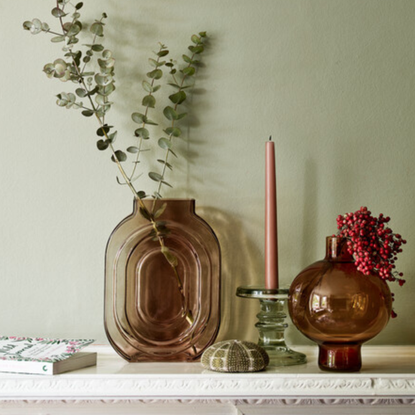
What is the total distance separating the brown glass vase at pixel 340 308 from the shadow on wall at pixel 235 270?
16 centimetres

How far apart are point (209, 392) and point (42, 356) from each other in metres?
0.24

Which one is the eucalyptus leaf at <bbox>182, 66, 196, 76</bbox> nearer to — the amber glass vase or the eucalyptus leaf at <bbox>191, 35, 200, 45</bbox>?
the eucalyptus leaf at <bbox>191, 35, 200, 45</bbox>

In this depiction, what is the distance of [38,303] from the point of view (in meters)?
1.00

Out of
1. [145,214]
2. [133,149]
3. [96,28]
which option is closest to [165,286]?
[145,214]

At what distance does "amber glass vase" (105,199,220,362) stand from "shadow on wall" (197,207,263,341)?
1.8 inches

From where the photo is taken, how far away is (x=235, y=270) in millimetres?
999

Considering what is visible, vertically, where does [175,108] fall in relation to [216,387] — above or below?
above

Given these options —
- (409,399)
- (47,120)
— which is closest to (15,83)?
(47,120)

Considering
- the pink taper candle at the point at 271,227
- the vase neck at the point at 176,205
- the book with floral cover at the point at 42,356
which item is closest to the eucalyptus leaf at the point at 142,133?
the vase neck at the point at 176,205

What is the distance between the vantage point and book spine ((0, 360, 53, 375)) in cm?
80

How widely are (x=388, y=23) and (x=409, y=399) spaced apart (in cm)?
61

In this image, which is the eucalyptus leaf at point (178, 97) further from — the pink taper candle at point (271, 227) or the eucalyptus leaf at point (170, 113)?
the pink taper candle at point (271, 227)

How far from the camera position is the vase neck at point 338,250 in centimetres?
84

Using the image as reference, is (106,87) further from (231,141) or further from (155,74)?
(231,141)
